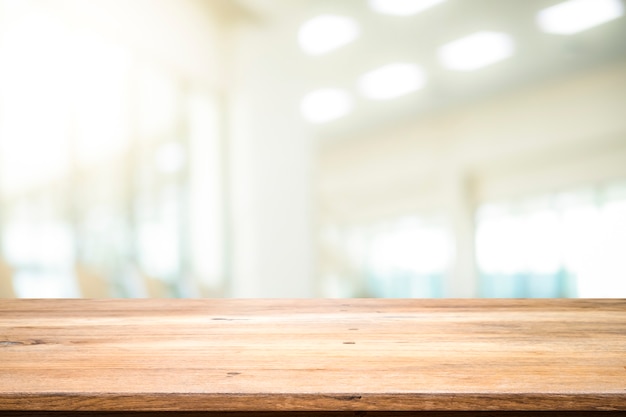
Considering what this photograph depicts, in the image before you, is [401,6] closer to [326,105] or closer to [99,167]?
[326,105]

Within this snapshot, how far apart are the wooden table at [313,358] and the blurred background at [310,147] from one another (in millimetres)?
1907

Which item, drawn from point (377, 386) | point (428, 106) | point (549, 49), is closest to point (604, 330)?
point (377, 386)

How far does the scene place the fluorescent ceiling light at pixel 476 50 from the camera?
4.49 m

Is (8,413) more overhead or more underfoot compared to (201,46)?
more underfoot

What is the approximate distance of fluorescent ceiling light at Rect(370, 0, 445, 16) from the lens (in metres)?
3.89

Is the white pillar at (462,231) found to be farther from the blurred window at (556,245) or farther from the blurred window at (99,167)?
the blurred window at (99,167)

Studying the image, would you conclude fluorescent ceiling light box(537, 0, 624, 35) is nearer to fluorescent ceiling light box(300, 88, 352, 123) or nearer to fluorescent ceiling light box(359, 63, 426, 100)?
fluorescent ceiling light box(359, 63, 426, 100)

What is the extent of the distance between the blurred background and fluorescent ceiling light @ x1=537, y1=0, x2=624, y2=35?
0.01m

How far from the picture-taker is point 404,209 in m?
6.49

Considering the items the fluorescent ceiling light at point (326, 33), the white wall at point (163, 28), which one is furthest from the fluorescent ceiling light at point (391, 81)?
the white wall at point (163, 28)

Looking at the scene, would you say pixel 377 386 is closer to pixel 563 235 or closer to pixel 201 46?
pixel 201 46

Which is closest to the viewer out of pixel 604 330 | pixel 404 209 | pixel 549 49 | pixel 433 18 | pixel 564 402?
pixel 564 402

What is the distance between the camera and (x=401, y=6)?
13.0 ft

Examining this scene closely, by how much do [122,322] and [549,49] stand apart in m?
4.69
